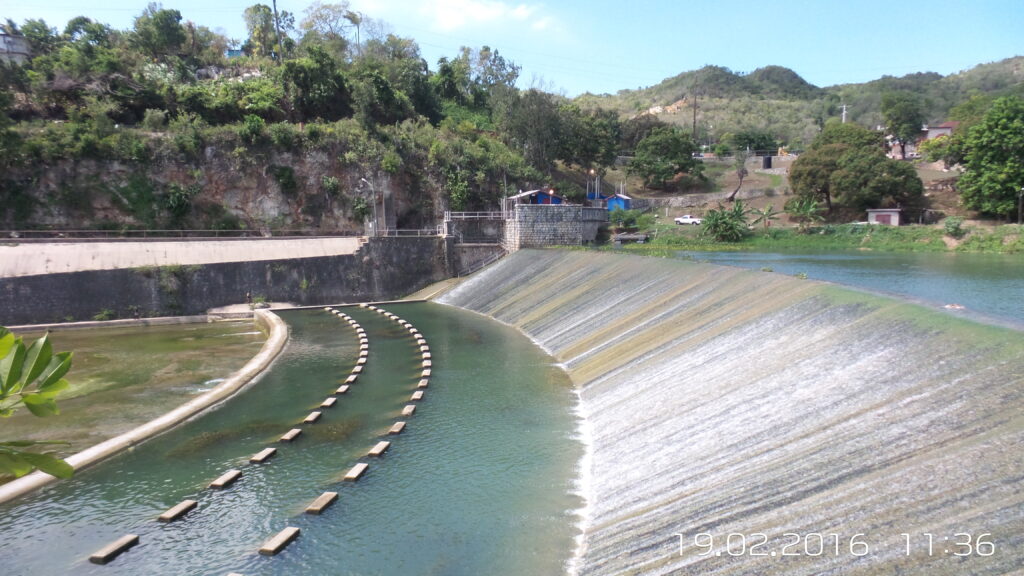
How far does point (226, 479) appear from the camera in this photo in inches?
444

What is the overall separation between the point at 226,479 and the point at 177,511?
3.77 feet

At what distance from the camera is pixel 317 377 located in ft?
59.9

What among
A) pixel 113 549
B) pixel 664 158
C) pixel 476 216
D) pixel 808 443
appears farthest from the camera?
pixel 664 158

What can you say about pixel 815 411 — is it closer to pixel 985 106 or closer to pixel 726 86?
pixel 985 106

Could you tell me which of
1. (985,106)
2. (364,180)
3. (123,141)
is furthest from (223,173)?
(985,106)

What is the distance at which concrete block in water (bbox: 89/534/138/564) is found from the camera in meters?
8.95

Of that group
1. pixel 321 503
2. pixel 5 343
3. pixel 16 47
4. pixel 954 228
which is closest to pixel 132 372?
pixel 321 503

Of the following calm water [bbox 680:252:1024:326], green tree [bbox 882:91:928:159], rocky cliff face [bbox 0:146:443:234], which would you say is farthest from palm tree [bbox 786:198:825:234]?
green tree [bbox 882:91:928:159]

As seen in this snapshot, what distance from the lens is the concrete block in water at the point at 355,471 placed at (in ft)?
37.0

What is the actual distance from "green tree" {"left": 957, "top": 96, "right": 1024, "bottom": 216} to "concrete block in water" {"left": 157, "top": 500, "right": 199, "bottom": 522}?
5206 cm

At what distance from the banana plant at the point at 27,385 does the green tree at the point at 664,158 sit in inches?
2455

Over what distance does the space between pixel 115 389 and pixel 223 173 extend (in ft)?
79.3
